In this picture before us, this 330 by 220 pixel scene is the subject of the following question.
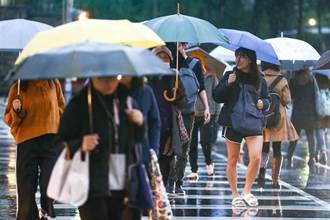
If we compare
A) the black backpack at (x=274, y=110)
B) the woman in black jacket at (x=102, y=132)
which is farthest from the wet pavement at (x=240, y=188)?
the woman in black jacket at (x=102, y=132)

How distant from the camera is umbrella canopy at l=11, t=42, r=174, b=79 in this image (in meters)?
6.16

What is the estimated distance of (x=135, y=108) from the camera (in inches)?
269

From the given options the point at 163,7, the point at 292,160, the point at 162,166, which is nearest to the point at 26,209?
the point at 162,166

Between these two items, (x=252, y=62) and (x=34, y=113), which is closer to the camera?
(x=34, y=113)

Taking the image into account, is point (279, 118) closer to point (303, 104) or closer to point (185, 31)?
point (185, 31)

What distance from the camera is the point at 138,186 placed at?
261 inches

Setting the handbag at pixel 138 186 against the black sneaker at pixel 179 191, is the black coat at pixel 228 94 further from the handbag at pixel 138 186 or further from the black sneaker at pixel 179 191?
the handbag at pixel 138 186

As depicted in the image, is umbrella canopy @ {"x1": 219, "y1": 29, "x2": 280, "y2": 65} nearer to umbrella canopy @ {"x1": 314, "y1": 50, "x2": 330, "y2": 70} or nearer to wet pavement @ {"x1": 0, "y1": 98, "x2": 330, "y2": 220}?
umbrella canopy @ {"x1": 314, "y1": 50, "x2": 330, "y2": 70}

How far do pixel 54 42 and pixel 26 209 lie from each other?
249cm

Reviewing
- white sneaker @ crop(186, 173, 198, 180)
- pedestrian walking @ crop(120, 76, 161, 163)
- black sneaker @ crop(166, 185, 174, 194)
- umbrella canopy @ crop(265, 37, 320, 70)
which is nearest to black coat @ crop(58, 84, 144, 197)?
pedestrian walking @ crop(120, 76, 161, 163)

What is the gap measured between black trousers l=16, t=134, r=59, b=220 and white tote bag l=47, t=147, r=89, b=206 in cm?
241

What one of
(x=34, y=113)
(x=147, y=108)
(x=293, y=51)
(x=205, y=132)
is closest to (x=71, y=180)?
(x=147, y=108)

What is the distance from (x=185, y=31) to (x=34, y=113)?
2445 millimetres

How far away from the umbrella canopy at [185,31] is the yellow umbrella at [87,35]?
3000 mm
